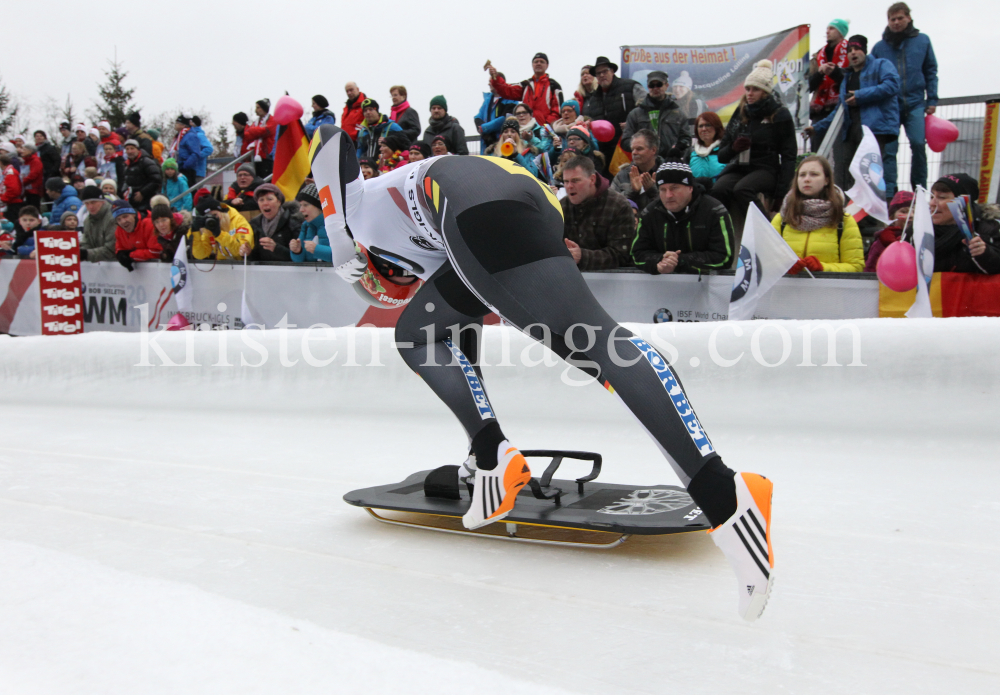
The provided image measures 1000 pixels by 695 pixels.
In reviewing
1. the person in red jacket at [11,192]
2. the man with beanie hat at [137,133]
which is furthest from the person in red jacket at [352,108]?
the person in red jacket at [11,192]

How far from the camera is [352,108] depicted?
26.1 feet

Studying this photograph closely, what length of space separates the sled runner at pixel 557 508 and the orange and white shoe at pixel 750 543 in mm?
327

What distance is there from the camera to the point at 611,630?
143 centimetres

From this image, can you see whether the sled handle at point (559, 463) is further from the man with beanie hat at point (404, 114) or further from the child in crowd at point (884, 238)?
the man with beanie hat at point (404, 114)

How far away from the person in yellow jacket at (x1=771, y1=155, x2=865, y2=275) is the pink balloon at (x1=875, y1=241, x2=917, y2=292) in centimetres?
33

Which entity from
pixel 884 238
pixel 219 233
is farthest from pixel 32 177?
pixel 884 238

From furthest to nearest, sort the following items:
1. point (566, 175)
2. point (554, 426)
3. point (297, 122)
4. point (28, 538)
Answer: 1. point (297, 122)
2. point (566, 175)
3. point (554, 426)
4. point (28, 538)

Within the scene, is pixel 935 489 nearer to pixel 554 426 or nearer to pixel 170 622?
pixel 554 426

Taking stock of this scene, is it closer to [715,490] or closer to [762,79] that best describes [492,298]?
[715,490]

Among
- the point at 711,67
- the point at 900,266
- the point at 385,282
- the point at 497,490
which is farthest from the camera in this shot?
the point at 711,67

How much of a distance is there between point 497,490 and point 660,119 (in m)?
4.78

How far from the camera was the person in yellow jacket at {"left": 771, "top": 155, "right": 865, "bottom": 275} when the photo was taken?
4.18 m

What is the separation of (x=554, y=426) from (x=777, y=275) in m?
1.51

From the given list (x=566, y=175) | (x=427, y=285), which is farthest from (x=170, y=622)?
(x=566, y=175)
